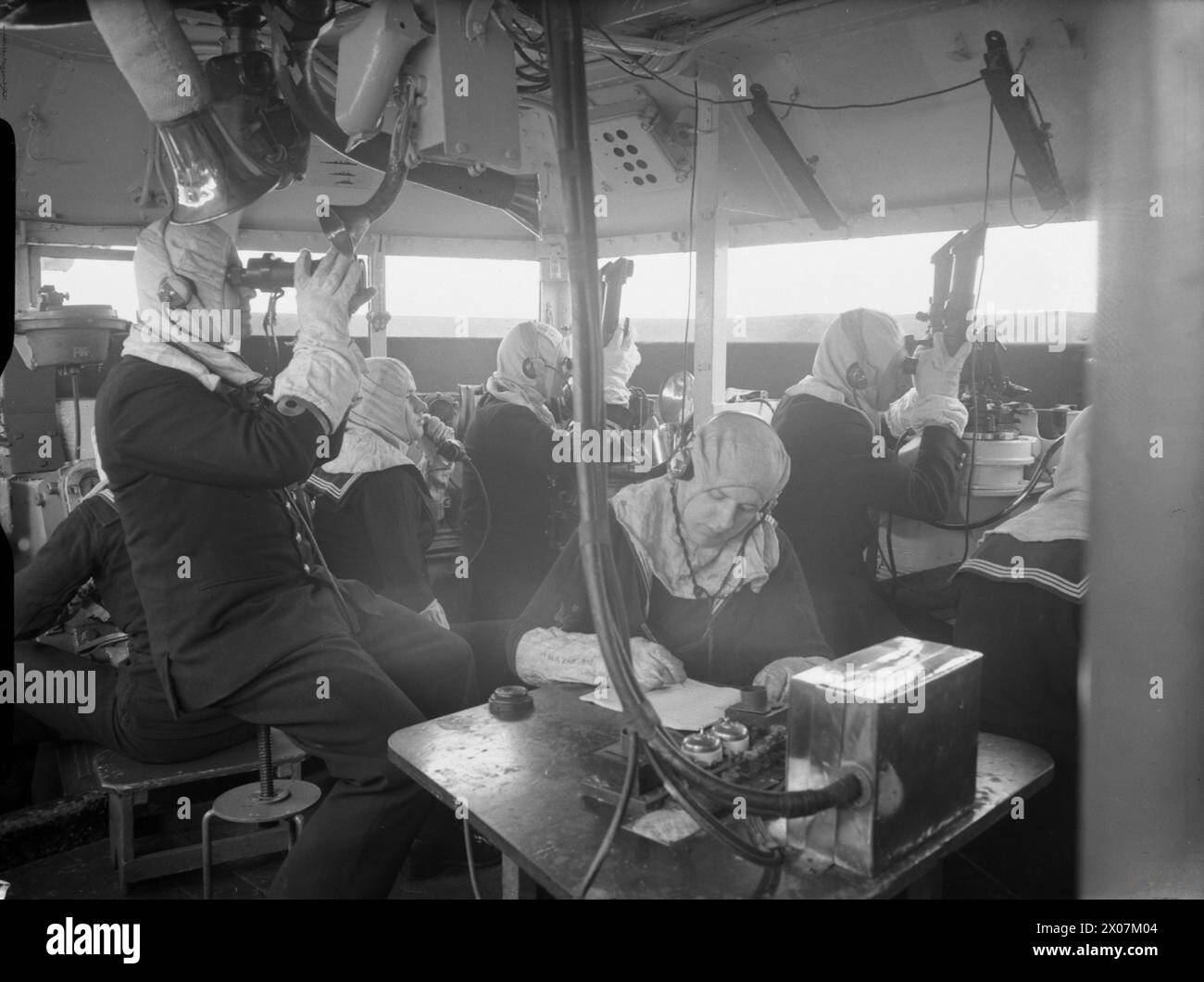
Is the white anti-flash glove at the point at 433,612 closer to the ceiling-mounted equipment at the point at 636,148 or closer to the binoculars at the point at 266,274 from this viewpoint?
the binoculars at the point at 266,274

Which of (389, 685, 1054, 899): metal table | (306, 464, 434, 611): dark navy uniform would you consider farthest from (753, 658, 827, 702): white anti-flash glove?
(306, 464, 434, 611): dark navy uniform

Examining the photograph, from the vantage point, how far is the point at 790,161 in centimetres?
346

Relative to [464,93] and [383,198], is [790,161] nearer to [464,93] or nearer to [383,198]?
[383,198]

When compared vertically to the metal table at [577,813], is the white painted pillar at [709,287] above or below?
above

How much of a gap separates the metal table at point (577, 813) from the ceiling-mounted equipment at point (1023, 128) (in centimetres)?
208

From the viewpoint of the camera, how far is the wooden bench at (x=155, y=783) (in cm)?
197

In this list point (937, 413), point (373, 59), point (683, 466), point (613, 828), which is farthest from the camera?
point (937, 413)

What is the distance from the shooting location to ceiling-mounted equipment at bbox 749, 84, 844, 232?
3281 mm

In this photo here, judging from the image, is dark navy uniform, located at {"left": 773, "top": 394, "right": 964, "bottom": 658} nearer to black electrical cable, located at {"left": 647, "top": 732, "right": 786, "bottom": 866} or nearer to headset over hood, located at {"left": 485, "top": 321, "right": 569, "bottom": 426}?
headset over hood, located at {"left": 485, "top": 321, "right": 569, "bottom": 426}

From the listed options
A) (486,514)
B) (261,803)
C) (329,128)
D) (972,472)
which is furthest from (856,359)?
(261,803)

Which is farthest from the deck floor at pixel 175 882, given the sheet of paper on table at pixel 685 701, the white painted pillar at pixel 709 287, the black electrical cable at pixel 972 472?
the white painted pillar at pixel 709 287

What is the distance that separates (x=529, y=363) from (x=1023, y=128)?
198 cm
